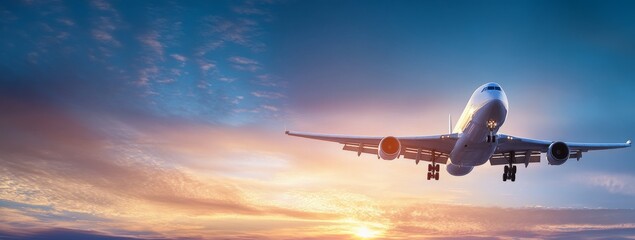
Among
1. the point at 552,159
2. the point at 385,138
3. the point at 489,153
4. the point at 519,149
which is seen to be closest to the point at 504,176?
the point at 519,149

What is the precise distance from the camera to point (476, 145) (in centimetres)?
4119

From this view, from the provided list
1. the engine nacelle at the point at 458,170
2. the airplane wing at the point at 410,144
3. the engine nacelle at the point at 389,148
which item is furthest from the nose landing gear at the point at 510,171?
the engine nacelle at the point at 389,148

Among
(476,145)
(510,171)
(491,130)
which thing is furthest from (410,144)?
(491,130)

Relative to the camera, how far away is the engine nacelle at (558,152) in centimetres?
4503

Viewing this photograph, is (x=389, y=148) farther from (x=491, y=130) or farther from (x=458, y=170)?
(x=458, y=170)

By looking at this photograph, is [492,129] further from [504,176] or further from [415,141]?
[504,176]

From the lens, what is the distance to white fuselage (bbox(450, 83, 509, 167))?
3738 cm

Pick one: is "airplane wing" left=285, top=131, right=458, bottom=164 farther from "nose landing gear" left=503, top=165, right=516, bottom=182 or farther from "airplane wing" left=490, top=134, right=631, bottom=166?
"nose landing gear" left=503, top=165, right=516, bottom=182

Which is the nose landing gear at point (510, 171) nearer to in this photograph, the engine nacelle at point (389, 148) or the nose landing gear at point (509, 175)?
the nose landing gear at point (509, 175)

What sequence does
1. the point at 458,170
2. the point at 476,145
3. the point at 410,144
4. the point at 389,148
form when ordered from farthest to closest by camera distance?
the point at 458,170 → the point at 410,144 → the point at 389,148 → the point at 476,145

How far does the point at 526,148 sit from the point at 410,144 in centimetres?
918

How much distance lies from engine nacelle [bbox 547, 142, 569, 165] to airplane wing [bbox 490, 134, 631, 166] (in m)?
1.88

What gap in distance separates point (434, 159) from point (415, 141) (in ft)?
17.7

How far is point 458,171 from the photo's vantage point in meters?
50.7
